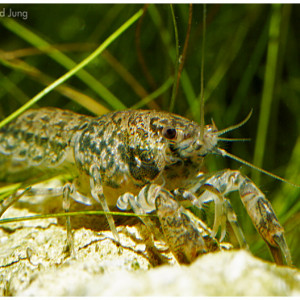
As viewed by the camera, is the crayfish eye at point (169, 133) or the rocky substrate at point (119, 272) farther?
the crayfish eye at point (169, 133)

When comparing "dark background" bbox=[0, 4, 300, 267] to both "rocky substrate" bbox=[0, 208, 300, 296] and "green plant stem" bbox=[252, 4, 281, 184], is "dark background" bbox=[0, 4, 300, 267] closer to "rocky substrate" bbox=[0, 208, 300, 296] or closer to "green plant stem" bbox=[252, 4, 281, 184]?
"green plant stem" bbox=[252, 4, 281, 184]

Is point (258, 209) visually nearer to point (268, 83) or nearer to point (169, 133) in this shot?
point (169, 133)

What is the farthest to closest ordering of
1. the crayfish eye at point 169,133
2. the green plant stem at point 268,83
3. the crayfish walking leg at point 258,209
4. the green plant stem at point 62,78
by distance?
the green plant stem at point 268,83 → the green plant stem at point 62,78 → the crayfish eye at point 169,133 → the crayfish walking leg at point 258,209

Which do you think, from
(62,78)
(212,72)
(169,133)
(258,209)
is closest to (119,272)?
(258,209)

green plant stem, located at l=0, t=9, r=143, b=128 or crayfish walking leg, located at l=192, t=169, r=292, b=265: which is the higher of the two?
green plant stem, located at l=0, t=9, r=143, b=128

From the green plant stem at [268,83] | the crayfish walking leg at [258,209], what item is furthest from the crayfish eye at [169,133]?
the green plant stem at [268,83]

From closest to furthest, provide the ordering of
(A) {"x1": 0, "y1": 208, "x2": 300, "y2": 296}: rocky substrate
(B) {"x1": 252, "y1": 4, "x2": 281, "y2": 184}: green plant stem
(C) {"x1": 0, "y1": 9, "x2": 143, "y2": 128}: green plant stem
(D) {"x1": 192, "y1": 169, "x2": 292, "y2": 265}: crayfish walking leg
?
(A) {"x1": 0, "y1": 208, "x2": 300, "y2": 296}: rocky substrate, (D) {"x1": 192, "y1": 169, "x2": 292, "y2": 265}: crayfish walking leg, (C) {"x1": 0, "y1": 9, "x2": 143, "y2": 128}: green plant stem, (B) {"x1": 252, "y1": 4, "x2": 281, "y2": 184}: green plant stem

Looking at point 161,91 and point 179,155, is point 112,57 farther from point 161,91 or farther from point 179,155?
point 179,155

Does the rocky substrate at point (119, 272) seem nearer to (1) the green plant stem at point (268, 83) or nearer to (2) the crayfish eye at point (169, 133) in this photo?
(2) the crayfish eye at point (169, 133)

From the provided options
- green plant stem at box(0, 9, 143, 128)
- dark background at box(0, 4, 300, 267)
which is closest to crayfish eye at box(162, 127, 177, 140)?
green plant stem at box(0, 9, 143, 128)

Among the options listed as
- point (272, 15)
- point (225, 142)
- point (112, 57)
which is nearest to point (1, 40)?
point (112, 57)
